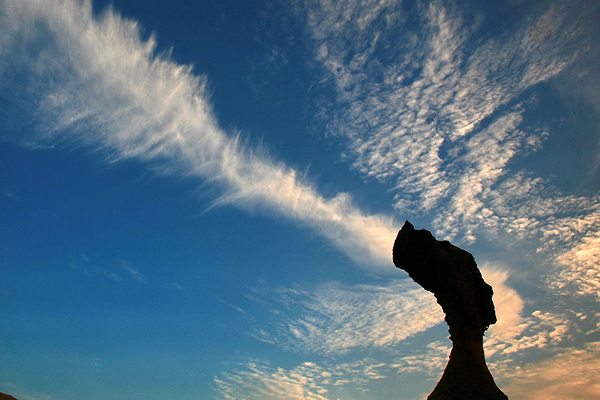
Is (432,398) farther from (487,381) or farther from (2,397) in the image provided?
(2,397)

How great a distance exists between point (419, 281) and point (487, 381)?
5293mm

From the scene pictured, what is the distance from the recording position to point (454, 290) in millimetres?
16906

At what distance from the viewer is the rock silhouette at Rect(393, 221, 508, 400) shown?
1520 centimetres

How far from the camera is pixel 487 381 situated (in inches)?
568

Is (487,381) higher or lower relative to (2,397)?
higher

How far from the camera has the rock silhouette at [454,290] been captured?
15.2 meters

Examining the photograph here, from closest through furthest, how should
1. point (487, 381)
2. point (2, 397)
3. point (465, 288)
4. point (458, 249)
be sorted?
point (2, 397) → point (487, 381) → point (465, 288) → point (458, 249)

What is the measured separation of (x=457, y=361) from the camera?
50.4 feet

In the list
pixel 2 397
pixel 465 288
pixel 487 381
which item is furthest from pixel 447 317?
pixel 2 397

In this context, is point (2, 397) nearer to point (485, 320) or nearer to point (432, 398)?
point (432, 398)

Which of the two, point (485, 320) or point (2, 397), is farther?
point (485, 320)

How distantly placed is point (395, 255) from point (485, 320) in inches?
220

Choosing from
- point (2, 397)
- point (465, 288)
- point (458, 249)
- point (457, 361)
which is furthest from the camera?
point (458, 249)

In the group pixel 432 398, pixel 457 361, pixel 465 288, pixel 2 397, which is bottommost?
pixel 2 397
